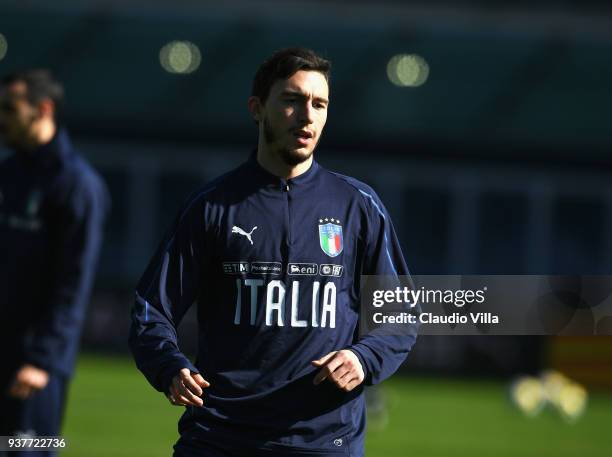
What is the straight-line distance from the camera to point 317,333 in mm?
4840

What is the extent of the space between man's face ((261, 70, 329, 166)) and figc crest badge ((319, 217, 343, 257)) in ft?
0.80

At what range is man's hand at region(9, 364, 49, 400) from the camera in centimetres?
639

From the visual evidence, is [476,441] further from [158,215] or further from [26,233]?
[158,215]

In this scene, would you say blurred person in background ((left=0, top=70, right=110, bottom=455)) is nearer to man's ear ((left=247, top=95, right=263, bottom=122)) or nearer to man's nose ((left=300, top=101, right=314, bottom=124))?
man's ear ((left=247, top=95, right=263, bottom=122))

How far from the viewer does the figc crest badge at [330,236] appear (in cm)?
489

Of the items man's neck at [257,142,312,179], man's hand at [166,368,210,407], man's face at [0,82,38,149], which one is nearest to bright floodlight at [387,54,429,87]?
man's face at [0,82,38,149]

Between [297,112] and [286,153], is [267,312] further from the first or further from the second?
[297,112]

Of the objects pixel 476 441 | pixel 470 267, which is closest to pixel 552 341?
pixel 476 441

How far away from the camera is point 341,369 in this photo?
4648mm

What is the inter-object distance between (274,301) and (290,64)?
2.71 feet

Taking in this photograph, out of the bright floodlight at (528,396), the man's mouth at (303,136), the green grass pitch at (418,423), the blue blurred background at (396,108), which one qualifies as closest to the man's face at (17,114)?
the man's mouth at (303,136)

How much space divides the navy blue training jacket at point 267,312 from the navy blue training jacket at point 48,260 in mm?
1564

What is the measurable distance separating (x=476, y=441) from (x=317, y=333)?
33.4 feet

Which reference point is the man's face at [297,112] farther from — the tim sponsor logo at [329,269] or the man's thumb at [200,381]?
the man's thumb at [200,381]
